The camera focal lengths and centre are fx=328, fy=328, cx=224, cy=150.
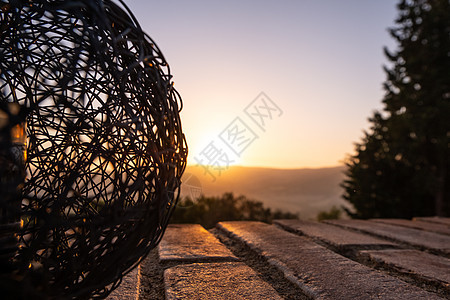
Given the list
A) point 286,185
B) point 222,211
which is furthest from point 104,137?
point 286,185

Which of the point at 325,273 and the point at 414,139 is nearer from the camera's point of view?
the point at 325,273

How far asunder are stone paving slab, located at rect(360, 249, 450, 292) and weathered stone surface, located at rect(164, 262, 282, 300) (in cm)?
52

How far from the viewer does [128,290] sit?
948 millimetres

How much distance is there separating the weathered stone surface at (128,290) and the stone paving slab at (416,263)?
35.1 inches

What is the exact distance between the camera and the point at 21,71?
84 centimetres

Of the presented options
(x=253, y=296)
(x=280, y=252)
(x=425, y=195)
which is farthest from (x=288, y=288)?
(x=425, y=195)

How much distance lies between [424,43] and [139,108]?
1178 centimetres

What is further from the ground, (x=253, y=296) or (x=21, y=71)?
(x=21, y=71)

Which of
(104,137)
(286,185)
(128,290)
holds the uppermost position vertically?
(286,185)

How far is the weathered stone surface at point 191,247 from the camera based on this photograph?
1.27m

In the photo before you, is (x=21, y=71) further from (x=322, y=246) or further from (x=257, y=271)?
(x=322, y=246)

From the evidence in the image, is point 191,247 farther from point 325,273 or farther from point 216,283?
point 325,273

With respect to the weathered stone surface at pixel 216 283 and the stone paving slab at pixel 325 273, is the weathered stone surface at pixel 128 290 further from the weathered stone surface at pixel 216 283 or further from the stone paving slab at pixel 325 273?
the stone paving slab at pixel 325 273

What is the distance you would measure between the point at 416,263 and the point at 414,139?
943 cm
